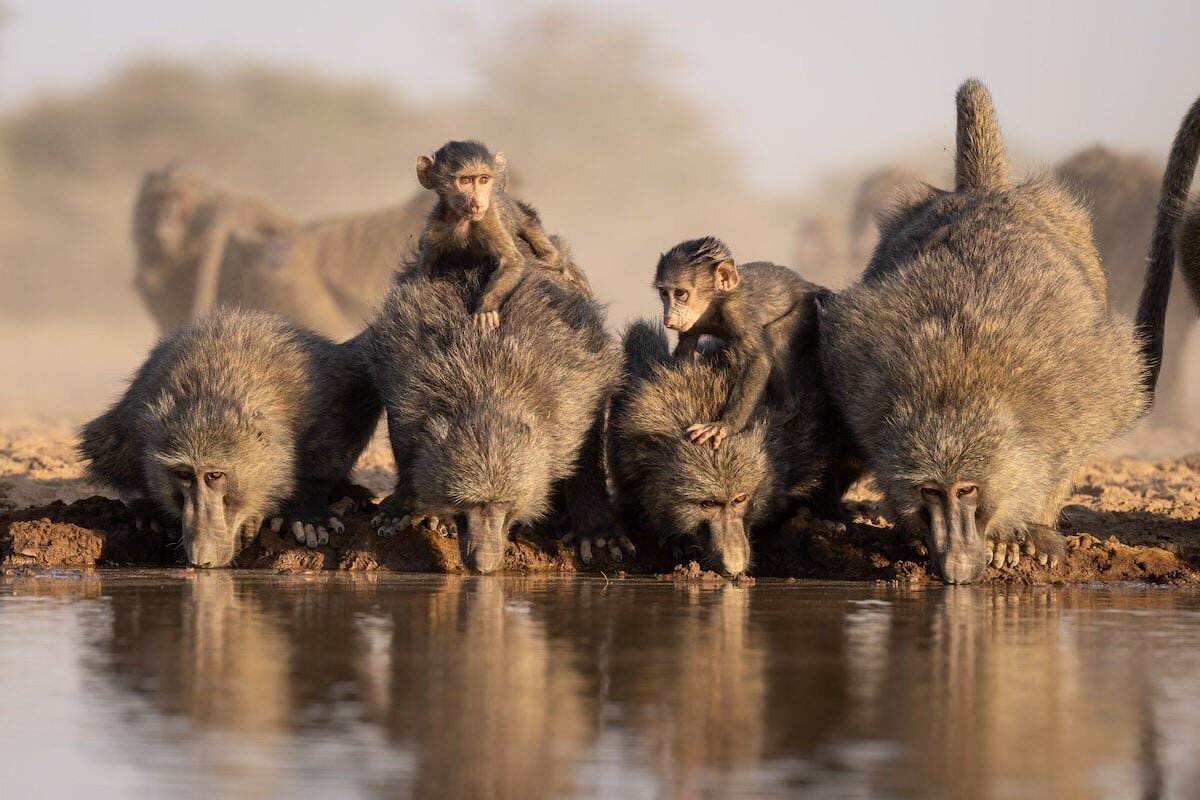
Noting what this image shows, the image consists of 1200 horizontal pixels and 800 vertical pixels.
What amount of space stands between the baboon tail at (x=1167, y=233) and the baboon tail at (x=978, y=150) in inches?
46.3

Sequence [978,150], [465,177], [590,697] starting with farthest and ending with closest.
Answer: [978,150] → [465,177] → [590,697]

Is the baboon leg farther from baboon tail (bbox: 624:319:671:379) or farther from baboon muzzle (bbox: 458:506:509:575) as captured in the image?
baboon muzzle (bbox: 458:506:509:575)

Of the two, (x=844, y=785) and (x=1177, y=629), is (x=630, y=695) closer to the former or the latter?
(x=844, y=785)

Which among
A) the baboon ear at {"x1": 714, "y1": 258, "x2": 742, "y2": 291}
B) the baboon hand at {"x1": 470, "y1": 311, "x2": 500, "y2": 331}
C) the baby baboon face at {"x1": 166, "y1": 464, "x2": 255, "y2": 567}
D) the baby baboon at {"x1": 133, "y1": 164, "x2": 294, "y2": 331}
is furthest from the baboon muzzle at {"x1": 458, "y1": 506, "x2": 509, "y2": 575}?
the baby baboon at {"x1": 133, "y1": 164, "x2": 294, "y2": 331}

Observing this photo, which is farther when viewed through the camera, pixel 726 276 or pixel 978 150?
pixel 978 150

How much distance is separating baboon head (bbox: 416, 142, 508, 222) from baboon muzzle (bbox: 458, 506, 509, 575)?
1661 mm

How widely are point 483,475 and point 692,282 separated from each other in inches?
59.7

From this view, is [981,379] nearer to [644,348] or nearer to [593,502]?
[644,348]

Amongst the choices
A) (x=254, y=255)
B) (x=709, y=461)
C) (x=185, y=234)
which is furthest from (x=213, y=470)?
(x=185, y=234)

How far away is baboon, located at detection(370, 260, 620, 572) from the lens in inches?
315

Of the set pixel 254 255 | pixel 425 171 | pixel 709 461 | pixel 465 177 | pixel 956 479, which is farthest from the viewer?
pixel 254 255

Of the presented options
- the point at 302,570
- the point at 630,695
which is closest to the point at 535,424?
the point at 302,570

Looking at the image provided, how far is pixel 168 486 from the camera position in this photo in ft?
27.7

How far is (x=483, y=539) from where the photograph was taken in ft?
26.2
